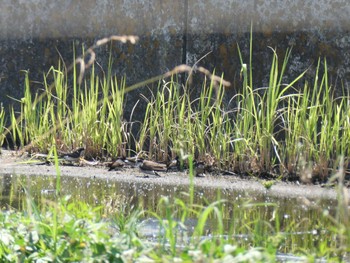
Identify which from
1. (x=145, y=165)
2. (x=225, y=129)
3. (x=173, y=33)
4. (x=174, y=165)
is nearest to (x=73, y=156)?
(x=145, y=165)

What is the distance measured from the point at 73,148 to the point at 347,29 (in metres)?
2.01

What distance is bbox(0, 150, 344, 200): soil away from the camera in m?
4.56

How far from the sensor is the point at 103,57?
6160 millimetres

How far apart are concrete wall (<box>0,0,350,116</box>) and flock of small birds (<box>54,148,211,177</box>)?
0.80 metres

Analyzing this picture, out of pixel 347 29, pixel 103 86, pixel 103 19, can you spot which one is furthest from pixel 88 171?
pixel 347 29

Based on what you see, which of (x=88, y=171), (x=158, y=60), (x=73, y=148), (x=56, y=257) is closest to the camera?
(x=56, y=257)

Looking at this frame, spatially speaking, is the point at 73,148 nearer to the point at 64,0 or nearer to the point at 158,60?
the point at 158,60

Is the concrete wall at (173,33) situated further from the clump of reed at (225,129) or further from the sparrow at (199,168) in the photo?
the sparrow at (199,168)

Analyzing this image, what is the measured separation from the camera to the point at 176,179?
4.93m

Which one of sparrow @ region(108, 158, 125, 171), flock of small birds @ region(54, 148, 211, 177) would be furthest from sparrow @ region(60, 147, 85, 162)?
sparrow @ region(108, 158, 125, 171)

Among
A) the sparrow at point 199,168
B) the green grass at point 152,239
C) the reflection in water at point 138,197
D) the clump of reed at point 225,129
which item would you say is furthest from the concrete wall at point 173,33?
the green grass at point 152,239

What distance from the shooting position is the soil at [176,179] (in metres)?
4.56

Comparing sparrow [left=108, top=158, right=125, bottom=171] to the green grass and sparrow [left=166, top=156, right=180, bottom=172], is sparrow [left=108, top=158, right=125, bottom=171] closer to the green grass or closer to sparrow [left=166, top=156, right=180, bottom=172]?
sparrow [left=166, top=156, right=180, bottom=172]

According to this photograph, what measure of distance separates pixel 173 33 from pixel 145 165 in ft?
4.03
